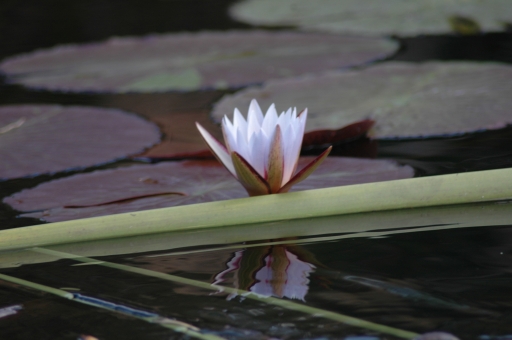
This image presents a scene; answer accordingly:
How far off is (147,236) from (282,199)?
263 mm

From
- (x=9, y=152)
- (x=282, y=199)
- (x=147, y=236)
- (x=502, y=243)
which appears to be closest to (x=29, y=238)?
(x=147, y=236)

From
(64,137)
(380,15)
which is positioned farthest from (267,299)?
(380,15)

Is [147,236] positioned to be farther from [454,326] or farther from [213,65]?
[213,65]

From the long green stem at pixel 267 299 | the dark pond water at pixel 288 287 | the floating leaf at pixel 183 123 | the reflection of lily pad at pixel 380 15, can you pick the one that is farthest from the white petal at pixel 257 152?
the reflection of lily pad at pixel 380 15

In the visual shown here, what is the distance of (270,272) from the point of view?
0.85 metres

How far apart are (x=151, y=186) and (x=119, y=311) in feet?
1.59

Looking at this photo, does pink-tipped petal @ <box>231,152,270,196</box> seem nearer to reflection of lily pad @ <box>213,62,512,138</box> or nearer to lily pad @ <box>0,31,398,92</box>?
reflection of lily pad @ <box>213,62,512,138</box>

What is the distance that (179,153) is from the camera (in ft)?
4.60

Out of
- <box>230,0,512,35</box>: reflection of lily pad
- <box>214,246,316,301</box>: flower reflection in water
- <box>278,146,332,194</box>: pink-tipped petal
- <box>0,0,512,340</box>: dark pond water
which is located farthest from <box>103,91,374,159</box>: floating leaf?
<box>230,0,512,35</box>: reflection of lily pad

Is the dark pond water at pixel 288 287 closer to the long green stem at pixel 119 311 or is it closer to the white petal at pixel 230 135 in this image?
the long green stem at pixel 119 311

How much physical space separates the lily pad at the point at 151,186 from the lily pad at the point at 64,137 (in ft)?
0.49

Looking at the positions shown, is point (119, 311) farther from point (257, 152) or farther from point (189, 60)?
point (189, 60)

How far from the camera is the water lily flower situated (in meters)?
0.94

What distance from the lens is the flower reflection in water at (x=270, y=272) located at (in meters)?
0.79
